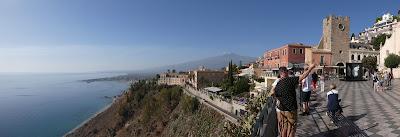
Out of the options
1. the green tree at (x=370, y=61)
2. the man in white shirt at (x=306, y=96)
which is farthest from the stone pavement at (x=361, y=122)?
the green tree at (x=370, y=61)

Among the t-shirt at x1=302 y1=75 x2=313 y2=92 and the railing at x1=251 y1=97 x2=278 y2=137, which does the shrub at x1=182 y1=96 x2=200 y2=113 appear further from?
the railing at x1=251 y1=97 x2=278 y2=137

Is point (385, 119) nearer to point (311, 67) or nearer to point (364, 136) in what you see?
point (364, 136)

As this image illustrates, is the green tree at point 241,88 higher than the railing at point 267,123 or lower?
lower

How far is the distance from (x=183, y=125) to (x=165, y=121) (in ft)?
49.1

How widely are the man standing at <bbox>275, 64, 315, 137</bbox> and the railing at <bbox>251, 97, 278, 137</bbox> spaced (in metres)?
0.21

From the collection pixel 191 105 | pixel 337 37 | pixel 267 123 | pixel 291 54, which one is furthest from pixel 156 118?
pixel 267 123

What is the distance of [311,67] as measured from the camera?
227 inches

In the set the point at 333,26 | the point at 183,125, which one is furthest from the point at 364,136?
the point at 333,26

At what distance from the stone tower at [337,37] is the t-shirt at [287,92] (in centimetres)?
4875

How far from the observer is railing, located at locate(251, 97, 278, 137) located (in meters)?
5.09

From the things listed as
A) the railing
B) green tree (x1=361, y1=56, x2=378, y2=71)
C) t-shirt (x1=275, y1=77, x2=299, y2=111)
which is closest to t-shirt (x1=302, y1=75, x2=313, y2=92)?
the railing

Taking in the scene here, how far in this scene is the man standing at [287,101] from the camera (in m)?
5.50

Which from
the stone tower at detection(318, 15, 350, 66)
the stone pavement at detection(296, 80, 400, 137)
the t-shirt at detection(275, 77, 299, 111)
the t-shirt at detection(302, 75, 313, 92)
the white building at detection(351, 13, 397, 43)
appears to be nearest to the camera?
the t-shirt at detection(275, 77, 299, 111)

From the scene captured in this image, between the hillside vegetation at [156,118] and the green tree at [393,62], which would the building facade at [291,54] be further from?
the hillside vegetation at [156,118]
